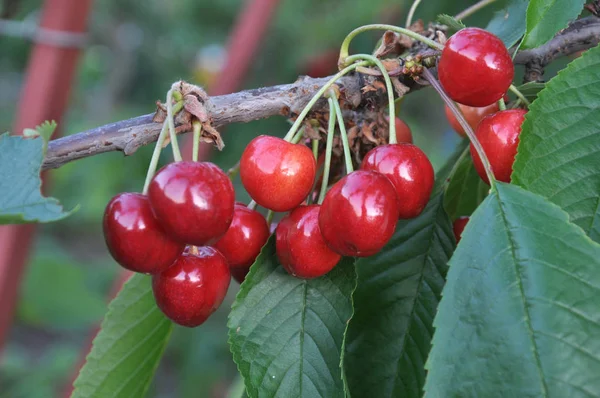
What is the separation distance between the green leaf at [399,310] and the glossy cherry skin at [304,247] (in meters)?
0.11

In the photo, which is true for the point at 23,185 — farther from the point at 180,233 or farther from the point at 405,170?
the point at 405,170

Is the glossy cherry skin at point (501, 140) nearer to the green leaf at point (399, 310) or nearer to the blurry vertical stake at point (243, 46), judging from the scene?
the green leaf at point (399, 310)

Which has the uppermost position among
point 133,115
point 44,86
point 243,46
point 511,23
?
point 133,115

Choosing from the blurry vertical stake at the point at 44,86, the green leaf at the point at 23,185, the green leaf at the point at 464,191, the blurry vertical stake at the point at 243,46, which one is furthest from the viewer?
the blurry vertical stake at the point at 243,46

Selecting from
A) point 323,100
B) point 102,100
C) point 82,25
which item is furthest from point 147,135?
point 102,100

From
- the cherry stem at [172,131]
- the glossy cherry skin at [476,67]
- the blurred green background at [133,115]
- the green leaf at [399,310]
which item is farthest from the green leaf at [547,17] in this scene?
the blurred green background at [133,115]

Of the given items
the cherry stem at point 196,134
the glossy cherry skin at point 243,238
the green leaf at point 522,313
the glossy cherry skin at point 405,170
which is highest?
the cherry stem at point 196,134

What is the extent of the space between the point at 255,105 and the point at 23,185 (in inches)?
10.3

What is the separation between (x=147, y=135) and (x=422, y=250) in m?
0.37

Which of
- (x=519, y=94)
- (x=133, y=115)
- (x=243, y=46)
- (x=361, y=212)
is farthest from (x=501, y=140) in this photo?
(x=133, y=115)

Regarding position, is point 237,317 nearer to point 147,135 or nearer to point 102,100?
point 147,135

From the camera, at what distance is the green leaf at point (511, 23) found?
778 millimetres

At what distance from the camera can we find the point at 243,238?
2.36 ft

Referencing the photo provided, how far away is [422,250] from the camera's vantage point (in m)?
0.79
